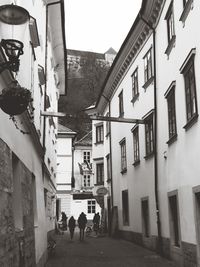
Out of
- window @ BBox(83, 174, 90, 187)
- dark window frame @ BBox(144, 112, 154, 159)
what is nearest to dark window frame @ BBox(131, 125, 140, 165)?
dark window frame @ BBox(144, 112, 154, 159)

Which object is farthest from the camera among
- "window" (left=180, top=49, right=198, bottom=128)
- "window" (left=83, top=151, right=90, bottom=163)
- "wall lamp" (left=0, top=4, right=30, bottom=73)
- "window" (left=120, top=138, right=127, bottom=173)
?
"window" (left=83, top=151, right=90, bottom=163)


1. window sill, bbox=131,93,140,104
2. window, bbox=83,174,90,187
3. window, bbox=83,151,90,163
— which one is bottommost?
window, bbox=83,174,90,187

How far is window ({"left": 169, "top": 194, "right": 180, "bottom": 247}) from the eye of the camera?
13.3 meters

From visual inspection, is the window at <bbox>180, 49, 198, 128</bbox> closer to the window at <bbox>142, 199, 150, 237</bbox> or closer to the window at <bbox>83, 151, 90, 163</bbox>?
the window at <bbox>142, 199, 150, 237</bbox>

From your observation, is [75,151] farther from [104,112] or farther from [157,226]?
[157,226]

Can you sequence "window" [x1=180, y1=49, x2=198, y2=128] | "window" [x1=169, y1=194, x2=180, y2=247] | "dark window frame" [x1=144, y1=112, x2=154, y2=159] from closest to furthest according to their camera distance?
"window" [x1=180, y1=49, x2=198, y2=128], "window" [x1=169, y1=194, x2=180, y2=247], "dark window frame" [x1=144, y1=112, x2=154, y2=159]

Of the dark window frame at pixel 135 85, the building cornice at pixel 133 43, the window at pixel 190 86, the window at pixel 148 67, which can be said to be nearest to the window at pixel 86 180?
the building cornice at pixel 133 43

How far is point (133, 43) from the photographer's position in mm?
19094

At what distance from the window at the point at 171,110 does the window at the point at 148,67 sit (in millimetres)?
2994

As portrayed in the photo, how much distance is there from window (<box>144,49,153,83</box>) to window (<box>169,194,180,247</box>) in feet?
17.0

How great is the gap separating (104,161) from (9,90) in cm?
2491

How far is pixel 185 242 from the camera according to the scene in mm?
11844

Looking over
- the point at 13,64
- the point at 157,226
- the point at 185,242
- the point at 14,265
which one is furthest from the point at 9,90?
the point at 157,226

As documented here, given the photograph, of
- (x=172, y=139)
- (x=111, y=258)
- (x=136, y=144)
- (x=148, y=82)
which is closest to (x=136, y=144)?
(x=136, y=144)
